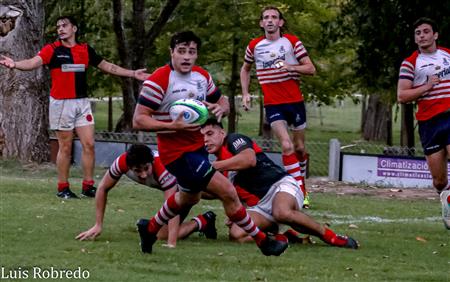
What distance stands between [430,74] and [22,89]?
9.10 meters

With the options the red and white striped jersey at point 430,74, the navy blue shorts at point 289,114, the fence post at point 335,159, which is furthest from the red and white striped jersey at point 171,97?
the fence post at point 335,159

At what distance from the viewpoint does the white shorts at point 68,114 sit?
13266mm

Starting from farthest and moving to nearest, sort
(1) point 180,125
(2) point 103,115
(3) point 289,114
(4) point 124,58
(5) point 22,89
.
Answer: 1. (2) point 103,115
2. (4) point 124,58
3. (5) point 22,89
4. (3) point 289,114
5. (1) point 180,125

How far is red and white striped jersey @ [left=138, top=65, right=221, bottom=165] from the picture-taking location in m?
8.58

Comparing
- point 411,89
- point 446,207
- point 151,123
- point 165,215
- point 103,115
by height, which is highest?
point 411,89

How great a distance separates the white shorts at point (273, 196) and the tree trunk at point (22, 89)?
8955 millimetres

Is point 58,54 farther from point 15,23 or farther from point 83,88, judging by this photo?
point 15,23

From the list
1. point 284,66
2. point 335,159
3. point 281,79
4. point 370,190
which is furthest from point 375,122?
point 284,66

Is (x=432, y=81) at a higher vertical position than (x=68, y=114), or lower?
higher

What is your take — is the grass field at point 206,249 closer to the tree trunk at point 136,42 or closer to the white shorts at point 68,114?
the white shorts at point 68,114

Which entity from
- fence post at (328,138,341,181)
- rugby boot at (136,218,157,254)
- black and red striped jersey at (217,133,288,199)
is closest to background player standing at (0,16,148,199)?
black and red striped jersey at (217,133,288,199)

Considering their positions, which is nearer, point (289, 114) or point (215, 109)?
point (215, 109)

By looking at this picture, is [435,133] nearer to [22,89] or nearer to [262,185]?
[262,185]

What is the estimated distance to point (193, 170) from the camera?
8484 millimetres
